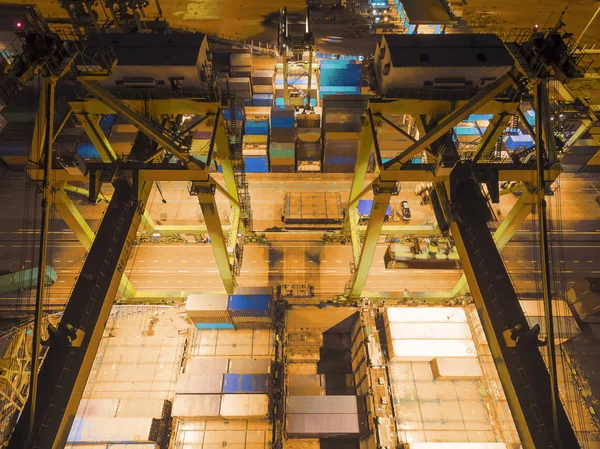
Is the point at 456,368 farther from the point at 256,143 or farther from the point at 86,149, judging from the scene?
the point at 86,149

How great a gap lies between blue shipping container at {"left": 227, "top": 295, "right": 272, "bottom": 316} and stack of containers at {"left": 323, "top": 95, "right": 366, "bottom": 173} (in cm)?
2343

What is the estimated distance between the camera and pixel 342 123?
39406 mm

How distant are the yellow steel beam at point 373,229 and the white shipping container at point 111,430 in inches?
745

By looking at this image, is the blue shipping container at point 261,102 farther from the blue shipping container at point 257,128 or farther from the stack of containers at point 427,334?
the stack of containers at point 427,334

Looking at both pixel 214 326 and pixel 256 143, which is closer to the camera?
pixel 214 326

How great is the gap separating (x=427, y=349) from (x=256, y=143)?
3182 centimetres

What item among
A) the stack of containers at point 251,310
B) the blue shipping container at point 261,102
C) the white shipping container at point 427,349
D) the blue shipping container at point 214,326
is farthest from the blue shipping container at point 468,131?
the blue shipping container at point 214,326

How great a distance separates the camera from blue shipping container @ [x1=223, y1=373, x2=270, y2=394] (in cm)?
2275

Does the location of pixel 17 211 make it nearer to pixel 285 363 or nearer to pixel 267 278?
pixel 267 278

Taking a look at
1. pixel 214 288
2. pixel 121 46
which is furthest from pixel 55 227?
pixel 121 46

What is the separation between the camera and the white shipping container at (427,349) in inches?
965

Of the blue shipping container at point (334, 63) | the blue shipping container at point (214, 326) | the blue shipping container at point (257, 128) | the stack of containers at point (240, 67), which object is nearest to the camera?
the blue shipping container at point (214, 326)

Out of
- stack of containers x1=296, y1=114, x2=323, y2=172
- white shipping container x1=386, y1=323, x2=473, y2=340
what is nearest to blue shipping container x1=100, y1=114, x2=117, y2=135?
stack of containers x1=296, y1=114, x2=323, y2=172

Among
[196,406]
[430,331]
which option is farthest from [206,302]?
[430,331]
